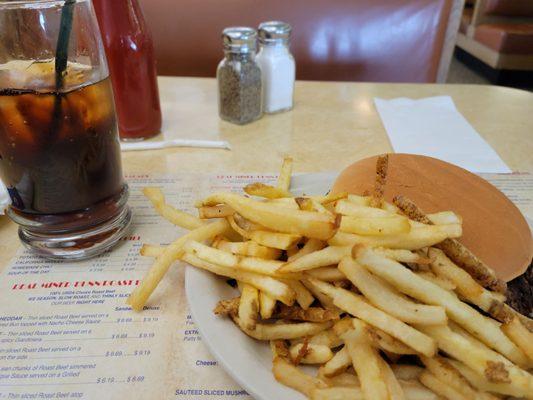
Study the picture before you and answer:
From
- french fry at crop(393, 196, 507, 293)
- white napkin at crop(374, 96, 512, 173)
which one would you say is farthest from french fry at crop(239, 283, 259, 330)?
white napkin at crop(374, 96, 512, 173)

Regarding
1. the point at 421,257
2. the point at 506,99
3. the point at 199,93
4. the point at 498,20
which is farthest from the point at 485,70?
the point at 421,257

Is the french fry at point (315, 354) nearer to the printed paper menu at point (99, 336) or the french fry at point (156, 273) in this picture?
the printed paper menu at point (99, 336)

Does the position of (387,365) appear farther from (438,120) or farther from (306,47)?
(306,47)

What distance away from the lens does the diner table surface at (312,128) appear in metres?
1.40

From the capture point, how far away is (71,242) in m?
0.93

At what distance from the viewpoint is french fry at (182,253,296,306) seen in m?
0.67

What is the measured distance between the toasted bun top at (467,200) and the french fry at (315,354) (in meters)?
0.36

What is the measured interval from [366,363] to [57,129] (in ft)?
2.33

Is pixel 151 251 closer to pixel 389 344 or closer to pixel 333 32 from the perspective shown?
pixel 389 344

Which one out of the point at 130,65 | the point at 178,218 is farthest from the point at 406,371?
the point at 130,65

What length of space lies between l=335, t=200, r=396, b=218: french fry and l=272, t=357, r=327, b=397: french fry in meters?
0.27

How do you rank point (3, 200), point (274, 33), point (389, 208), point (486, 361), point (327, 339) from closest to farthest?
point (486, 361) < point (327, 339) < point (389, 208) < point (3, 200) < point (274, 33)

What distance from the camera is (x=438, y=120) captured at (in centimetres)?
170

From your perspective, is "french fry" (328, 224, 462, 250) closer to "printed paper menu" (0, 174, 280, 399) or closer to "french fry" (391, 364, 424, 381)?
"french fry" (391, 364, 424, 381)
